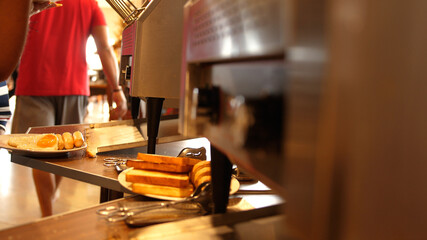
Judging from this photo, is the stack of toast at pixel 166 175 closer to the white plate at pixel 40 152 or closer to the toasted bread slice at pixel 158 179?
the toasted bread slice at pixel 158 179

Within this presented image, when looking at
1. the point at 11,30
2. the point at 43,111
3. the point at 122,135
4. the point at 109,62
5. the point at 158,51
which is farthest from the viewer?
the point at 109,62

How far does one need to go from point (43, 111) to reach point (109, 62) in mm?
531

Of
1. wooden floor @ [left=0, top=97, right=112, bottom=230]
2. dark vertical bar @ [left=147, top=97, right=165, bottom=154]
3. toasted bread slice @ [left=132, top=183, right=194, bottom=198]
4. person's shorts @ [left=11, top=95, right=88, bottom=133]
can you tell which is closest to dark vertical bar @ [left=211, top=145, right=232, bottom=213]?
toasted bread slice @ [left=132, top=183, right=194, bottom=198]

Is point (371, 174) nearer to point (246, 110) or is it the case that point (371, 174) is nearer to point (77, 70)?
point (246, 110)

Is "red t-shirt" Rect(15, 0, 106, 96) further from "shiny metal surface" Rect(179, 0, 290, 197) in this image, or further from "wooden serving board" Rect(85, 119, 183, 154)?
"shiny metal surface" Rect(179, 0, 290, 197)

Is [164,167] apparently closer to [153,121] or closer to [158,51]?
[153,121]

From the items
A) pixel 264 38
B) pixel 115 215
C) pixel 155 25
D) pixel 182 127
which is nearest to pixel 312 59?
pixel 264 38

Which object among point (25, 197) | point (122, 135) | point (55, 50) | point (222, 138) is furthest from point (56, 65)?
point (222, 138)

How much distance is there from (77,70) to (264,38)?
2253 millimetres

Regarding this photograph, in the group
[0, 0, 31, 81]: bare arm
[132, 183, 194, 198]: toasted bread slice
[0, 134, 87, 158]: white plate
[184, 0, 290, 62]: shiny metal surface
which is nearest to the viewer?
[184, 0, 290, 62]: shiny metal surface

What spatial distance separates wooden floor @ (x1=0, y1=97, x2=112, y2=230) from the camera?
2717 mm

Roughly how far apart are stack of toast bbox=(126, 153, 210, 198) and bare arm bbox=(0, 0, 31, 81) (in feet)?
1.45

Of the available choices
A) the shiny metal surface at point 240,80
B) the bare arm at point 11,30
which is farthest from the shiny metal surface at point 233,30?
the bare arm at point 11,30

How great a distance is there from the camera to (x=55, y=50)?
2.35m
